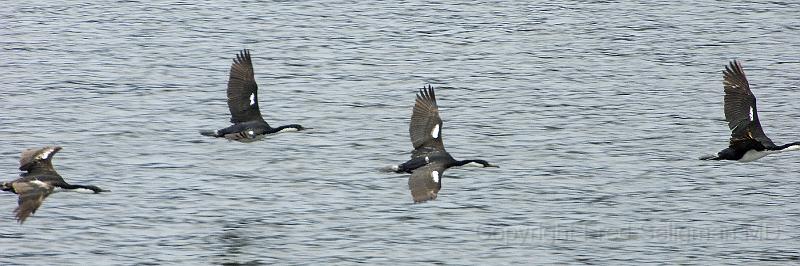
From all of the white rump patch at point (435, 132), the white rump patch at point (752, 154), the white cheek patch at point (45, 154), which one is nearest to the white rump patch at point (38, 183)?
the white cheek patch at point (45, 154)

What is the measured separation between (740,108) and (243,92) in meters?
9.68

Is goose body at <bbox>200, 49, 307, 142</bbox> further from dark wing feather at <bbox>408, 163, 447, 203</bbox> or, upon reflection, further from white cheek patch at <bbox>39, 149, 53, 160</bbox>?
dark wing feather at <bbox>408, 163, 447, 203</bbox>

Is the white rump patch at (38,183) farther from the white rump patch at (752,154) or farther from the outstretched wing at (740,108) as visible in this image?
the white rump patch at (752,154)

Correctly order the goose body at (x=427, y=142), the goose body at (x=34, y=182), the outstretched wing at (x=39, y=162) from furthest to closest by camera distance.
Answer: the goose body at (x=427, y=142), the outstretched wing at (x=39, y=162), the goose body at (x=34, y=182)

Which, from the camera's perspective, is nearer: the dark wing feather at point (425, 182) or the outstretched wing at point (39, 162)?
the dark wing feather at point (425, 182)

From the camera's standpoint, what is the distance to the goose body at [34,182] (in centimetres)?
2512

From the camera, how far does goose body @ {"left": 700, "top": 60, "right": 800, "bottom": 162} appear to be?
2869 cm

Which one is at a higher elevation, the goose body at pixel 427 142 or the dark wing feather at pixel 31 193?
the goose body at pixel 427 142

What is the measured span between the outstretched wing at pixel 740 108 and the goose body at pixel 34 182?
12360 mm

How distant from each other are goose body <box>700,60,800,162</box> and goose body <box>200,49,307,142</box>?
865 centimetres

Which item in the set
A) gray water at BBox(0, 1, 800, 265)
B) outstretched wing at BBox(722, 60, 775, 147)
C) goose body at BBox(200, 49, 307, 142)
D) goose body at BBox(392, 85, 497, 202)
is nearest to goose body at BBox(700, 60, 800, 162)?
outstretched wing at BBox(722, 60, 775, 147)

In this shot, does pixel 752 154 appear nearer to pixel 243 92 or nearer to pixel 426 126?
pixel 426 126

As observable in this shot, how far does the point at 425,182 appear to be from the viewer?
25953 mm

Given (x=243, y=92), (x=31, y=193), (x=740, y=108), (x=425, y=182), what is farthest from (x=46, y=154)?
(x=740, y=108)
